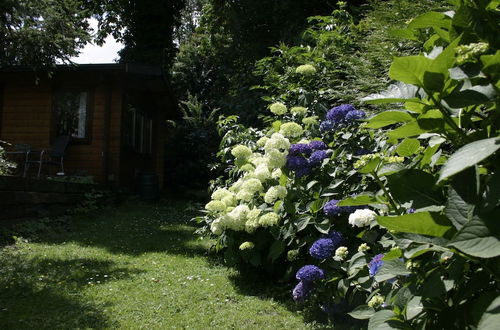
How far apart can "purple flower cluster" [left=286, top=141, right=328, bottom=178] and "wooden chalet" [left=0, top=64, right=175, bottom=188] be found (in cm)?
806

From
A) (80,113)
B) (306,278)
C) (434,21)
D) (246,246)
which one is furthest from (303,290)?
(80,113)

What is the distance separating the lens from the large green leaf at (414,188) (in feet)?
3.38

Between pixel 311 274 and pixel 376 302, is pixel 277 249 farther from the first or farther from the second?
pixel 376 302

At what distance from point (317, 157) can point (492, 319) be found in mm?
2818

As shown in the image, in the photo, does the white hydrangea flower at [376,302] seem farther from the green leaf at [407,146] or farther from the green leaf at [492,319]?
the green leaf at [492,319]

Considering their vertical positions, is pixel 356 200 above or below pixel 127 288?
above

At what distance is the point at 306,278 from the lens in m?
3.12

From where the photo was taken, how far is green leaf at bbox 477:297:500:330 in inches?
30.6

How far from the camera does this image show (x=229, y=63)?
16.2 m

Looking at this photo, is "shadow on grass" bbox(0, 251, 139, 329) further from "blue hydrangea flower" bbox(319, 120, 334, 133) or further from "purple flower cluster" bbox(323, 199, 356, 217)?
"blue hydrangea flower" bbox(319, 120, 334, 133)

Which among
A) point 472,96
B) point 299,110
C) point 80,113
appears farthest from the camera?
point 80,113

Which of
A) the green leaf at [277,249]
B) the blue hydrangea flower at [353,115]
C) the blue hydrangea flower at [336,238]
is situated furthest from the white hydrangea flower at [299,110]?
the blue hydrangea flower at [336,238]

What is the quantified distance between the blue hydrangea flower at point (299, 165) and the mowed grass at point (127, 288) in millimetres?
1172

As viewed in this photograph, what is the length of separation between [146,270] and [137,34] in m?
13.6
